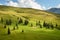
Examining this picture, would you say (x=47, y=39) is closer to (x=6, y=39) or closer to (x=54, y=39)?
(x=54, y=39)

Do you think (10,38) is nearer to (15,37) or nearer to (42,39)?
(15,37)

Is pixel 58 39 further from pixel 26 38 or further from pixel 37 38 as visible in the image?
pixel 26 38

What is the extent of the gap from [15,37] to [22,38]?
6.86 m

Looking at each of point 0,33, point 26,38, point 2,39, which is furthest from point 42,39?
point 0,33

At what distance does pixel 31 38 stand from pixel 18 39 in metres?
11.0

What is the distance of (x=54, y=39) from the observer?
13762 centimetres

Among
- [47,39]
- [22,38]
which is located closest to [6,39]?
[22,38]

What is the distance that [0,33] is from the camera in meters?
154

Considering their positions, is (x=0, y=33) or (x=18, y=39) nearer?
(x=18, y=39)

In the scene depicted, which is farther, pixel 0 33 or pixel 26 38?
pixel 0 33

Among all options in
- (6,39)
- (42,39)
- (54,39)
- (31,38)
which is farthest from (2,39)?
(54,39)

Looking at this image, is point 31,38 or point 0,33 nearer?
point 31,38

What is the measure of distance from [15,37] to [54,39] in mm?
33418

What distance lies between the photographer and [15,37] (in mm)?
138500
